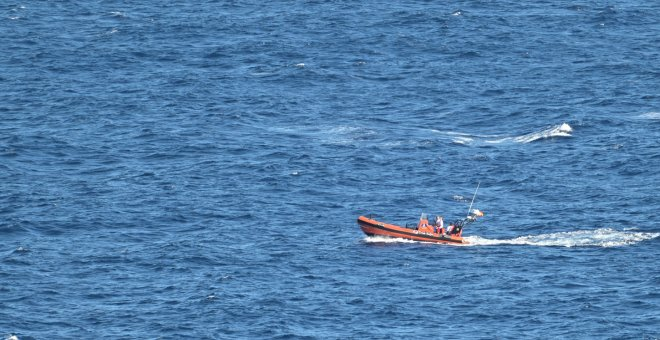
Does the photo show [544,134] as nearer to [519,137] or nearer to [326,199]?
[519,137]

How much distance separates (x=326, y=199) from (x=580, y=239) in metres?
25.8

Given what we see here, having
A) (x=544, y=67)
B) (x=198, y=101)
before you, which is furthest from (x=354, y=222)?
(x=544, y=67)

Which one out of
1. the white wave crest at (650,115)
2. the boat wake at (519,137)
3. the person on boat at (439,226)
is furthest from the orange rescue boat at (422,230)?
the white wave crest at (650,115)

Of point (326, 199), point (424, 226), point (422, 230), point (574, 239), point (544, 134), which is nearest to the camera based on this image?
point (574, 239)

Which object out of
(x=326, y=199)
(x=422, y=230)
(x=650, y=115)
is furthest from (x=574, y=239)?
(x=650, y=115)

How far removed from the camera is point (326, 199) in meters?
153

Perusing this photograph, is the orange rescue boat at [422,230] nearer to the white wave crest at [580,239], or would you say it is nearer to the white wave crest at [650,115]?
the white wave crest at [580,239]

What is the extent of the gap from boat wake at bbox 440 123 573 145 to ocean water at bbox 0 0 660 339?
26 cm

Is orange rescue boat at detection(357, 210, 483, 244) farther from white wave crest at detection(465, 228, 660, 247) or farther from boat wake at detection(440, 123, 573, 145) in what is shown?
boat wake at detection(440, 123, 573, 145)

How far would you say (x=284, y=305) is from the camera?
12469cm

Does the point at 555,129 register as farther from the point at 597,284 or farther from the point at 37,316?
the point at 37,316

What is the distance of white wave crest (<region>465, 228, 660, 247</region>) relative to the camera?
13900 centimetres

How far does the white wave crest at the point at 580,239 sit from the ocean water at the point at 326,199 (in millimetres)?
265

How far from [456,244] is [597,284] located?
1672 cm
